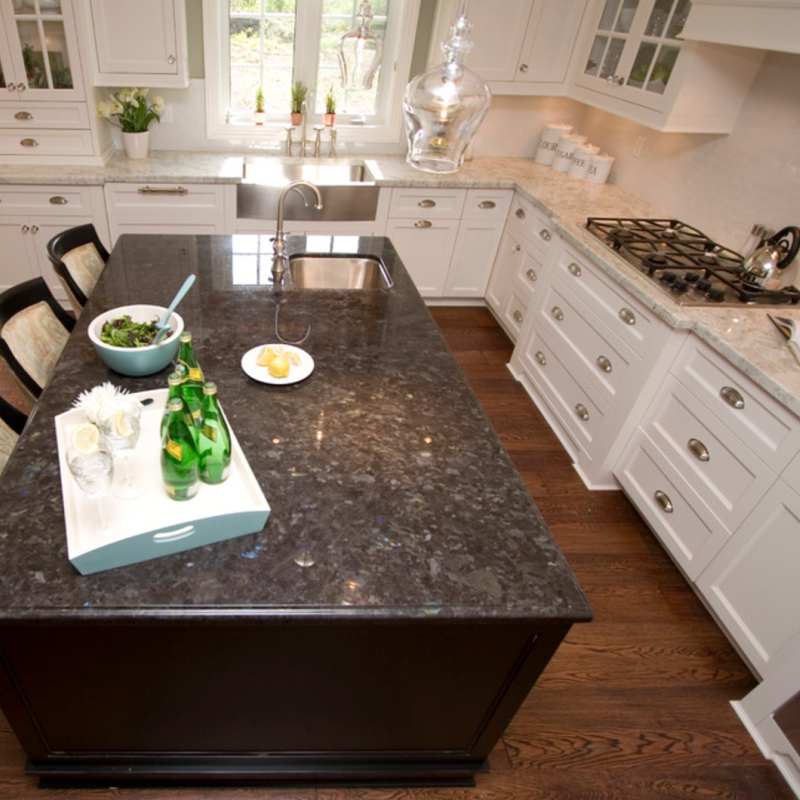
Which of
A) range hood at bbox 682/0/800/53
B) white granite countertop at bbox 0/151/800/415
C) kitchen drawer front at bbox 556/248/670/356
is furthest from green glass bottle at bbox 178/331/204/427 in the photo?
range hood at bbox 682/0/800/53

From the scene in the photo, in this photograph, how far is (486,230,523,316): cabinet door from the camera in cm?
345

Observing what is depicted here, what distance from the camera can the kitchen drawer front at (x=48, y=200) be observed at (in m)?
2.92

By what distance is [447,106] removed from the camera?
117 centimetres

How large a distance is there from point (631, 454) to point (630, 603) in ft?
2.05

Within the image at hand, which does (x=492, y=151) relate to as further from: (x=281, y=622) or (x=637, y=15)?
(x=281, y=622)

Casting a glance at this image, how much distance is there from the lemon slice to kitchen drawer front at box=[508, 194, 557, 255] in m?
2.41

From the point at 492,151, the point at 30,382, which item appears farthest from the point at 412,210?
the point at 30,382

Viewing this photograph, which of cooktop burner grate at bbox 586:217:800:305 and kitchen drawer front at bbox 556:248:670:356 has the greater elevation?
cooktop burner grate at bbox 586:217:800:305

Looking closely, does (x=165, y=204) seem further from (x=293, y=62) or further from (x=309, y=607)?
(x=309, y=607)

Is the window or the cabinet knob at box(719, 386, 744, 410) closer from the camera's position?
the cabinet knob at box(719, 386, 744, 410)

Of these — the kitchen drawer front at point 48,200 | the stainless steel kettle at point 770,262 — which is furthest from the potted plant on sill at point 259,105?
the stainless steel kettle at point 770,262

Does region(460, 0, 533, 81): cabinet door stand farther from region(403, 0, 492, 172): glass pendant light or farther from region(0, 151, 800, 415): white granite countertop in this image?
region(403, 0, 492, 172): glass pendant light

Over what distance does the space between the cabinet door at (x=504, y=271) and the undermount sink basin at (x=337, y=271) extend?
1332 mm

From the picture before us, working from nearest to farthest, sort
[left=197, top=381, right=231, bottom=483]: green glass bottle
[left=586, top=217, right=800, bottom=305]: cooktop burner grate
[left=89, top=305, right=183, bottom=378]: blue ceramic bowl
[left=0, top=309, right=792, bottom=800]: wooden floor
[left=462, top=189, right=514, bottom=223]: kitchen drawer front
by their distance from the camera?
[left=197, top=381, right=231, bottom=483]: green glass bottle → [left=89, top=305, right=183, bottom=378]: blue ceramic bowl → [left=0, top=309, right=792, bottom=800]: wooden floor → [left=586, top=217, right=800, bottom=305]: cooktop burner grate → [left=462, top=189, right=514, bottom=223]: kitchen drawer front
